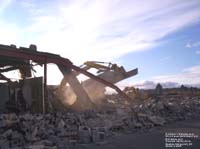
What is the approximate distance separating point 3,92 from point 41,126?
676 cm

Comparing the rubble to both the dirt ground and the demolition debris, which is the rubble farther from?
the dirt ground

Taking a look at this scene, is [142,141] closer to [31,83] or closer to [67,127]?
[67,127]

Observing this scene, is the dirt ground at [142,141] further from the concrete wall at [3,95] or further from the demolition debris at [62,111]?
the concrete wall at [3,95]

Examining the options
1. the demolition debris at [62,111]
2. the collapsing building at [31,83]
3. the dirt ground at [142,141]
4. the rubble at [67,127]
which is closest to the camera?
the dirt ground at [142,141]

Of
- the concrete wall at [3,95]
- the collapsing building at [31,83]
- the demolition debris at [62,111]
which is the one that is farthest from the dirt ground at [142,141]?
the concrete wall at [3,95]

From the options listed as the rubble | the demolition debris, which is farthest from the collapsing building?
the rubble

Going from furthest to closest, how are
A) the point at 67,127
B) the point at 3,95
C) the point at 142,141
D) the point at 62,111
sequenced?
1. the point at 62,111
2. the point at 3,95
3. the point at 67,127
4. the point at 142,141

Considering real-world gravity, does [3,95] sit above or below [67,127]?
above

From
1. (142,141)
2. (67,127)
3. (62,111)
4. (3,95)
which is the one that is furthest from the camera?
(62,111)

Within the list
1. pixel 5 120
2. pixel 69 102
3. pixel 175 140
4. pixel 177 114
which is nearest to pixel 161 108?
pixel 177 114

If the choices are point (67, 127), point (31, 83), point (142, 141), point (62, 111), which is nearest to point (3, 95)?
point (31, 83)

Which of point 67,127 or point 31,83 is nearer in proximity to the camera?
point 67,127

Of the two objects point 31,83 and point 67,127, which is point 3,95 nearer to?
point 31,83

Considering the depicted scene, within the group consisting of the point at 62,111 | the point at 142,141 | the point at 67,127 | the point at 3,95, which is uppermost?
the point at 3,95
